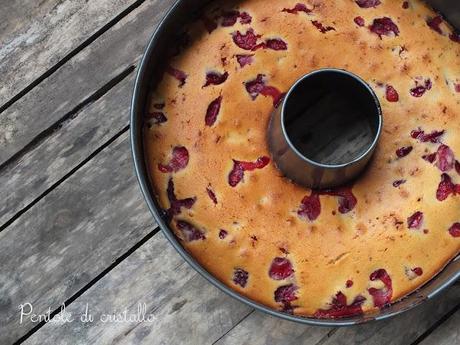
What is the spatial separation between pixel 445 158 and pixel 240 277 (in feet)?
1.44

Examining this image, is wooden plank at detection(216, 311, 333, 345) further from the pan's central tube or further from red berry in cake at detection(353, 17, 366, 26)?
red berry in cake at detection(353, 17, 366, 26)

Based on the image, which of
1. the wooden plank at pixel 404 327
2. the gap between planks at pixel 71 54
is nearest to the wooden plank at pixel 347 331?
the wooden plank at pixel 404 327

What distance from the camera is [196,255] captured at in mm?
1188

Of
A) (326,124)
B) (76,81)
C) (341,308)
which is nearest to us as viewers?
(341,308)

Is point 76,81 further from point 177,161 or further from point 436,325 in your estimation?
point 436,325

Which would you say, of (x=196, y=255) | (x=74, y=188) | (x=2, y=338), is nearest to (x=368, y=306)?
(x=196, y=255)

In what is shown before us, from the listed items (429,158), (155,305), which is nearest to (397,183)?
(429,158)

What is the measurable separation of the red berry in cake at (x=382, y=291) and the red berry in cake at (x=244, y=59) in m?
0.45

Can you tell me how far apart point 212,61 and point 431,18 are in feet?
1.44

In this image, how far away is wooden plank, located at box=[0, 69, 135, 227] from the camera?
54.8 inches

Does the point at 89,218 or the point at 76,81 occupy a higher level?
the point at 76,81

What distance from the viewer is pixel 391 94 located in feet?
3.98

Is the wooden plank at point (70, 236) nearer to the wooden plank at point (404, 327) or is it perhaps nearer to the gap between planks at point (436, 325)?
the wooden plank at point (404, 327)

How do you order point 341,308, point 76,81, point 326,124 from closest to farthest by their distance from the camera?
point 341,308 → point 326,124 → point 76,81
